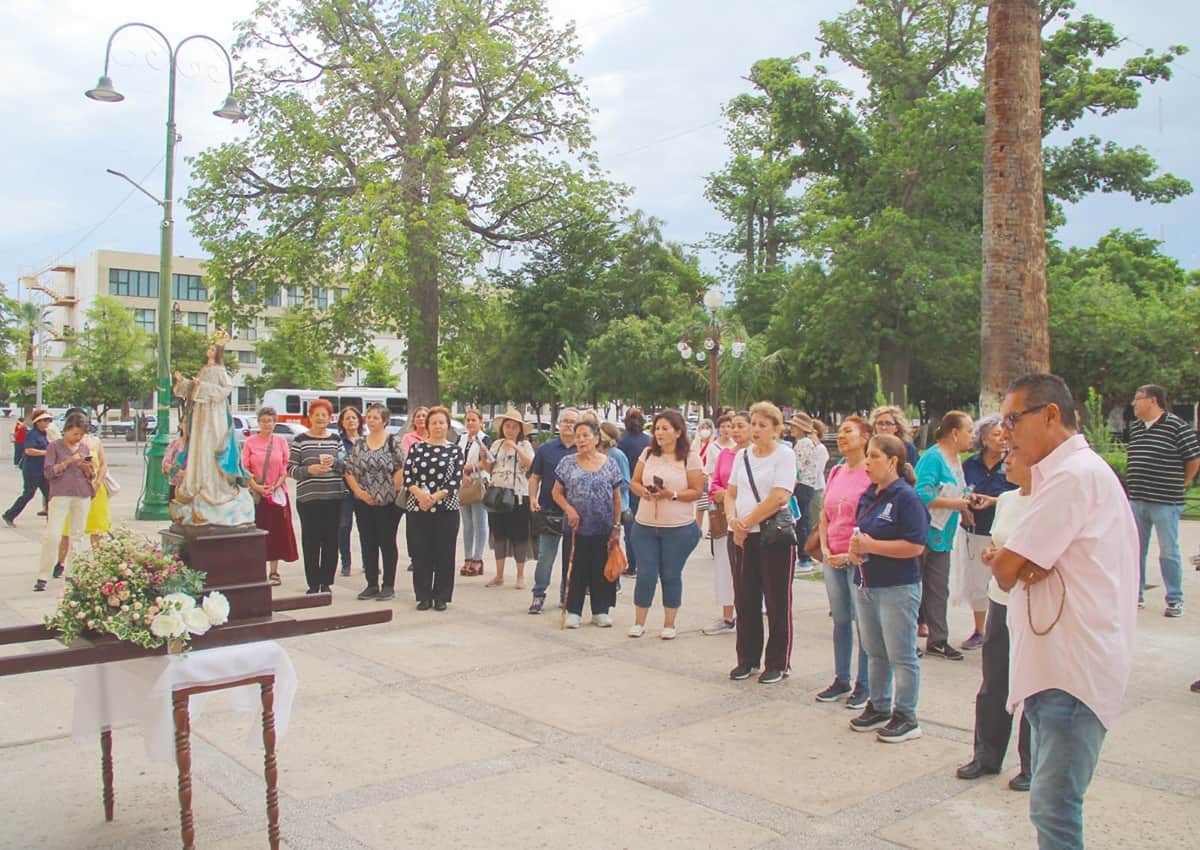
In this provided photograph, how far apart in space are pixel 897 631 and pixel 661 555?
285 cm

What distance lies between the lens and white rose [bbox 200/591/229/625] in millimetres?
3900

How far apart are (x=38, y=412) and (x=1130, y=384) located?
34.8 metres

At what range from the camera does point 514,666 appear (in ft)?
23.6

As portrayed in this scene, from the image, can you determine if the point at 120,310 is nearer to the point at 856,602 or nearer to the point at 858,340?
the point at 858,340

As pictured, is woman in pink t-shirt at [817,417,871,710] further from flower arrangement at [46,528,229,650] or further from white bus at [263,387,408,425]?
white bus at [263,387,408,425]

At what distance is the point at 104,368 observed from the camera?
49.0 metres

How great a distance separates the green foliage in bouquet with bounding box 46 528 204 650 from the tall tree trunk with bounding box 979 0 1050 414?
31.8ft

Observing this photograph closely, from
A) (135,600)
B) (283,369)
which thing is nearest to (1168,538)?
(135,600)

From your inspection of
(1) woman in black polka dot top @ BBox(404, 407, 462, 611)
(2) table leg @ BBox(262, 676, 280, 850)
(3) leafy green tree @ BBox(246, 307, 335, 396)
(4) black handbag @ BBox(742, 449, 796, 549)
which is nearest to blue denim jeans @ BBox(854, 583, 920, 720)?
(4) black handbag @ BBox(742, 449, 796, 549)

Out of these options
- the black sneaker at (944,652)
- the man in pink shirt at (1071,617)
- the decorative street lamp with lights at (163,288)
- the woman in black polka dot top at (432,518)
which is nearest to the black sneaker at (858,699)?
the black sneaker at (944,652)

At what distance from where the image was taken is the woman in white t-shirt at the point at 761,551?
6.68 meters

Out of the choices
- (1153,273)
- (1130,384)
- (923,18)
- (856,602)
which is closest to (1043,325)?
(856,602)

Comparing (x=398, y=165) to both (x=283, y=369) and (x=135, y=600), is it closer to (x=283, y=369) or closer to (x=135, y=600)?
(x=135, y=600)

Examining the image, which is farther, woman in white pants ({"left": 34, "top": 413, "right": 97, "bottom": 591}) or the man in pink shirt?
woman in white pants ({"left": 34, "top": 413, "right": 97, "bottom": 591})
